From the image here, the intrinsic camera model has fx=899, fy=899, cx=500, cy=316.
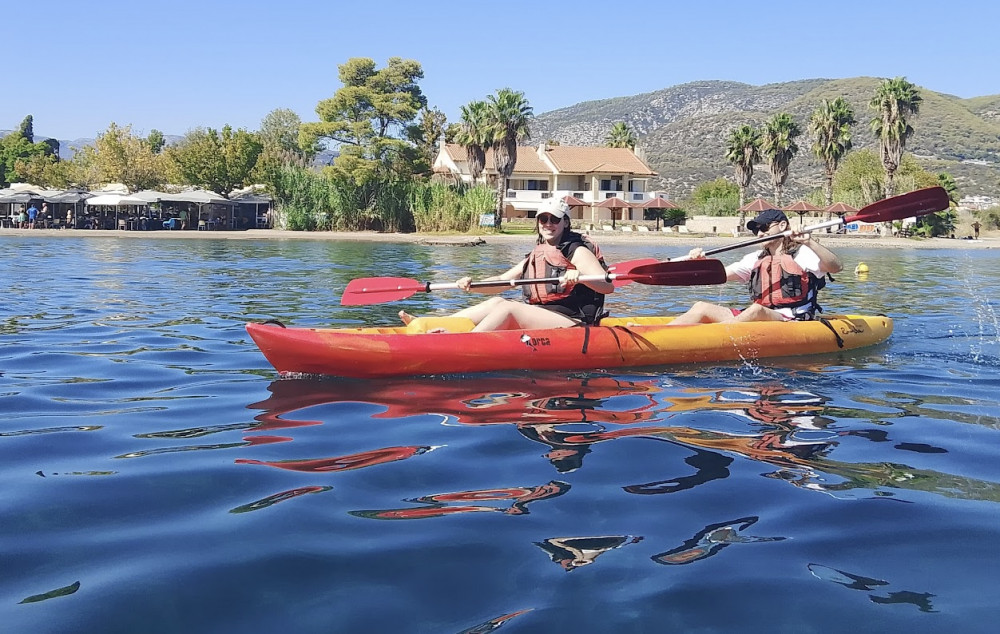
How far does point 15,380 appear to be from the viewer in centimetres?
615

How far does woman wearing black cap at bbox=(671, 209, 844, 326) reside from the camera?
763 centimetres

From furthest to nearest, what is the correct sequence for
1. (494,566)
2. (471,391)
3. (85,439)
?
(471,391), (85,439), (494,566)

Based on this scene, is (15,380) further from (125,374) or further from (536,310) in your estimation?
(536,310)

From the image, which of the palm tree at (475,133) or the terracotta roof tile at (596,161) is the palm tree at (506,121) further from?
the terracotta roof tile at (596,161)

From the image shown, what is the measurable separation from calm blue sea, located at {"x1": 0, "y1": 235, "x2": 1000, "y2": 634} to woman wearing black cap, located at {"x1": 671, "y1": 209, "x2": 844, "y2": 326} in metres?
0.57

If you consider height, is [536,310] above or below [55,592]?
above

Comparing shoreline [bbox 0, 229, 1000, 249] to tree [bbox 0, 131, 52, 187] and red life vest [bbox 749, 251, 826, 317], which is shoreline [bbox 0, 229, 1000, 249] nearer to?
red life vest [bbox 749, 251, 826, 317]

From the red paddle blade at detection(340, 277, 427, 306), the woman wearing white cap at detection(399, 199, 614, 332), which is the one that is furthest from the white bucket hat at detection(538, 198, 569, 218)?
the red paddle blade at detection(340, 277, 427, 306)

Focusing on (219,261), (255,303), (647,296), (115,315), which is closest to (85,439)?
(115,315)

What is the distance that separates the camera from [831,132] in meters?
48.8

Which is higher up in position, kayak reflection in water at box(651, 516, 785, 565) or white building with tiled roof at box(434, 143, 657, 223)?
white building with tiled roof at box(434, 143, 657, 223)

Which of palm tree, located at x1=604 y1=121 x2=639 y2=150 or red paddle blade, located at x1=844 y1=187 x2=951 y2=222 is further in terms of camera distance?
palm tree, located at x1=604 y1=121 x2=639 y2=150

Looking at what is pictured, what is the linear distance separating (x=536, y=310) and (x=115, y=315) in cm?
563

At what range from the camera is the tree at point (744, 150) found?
5056 cm
